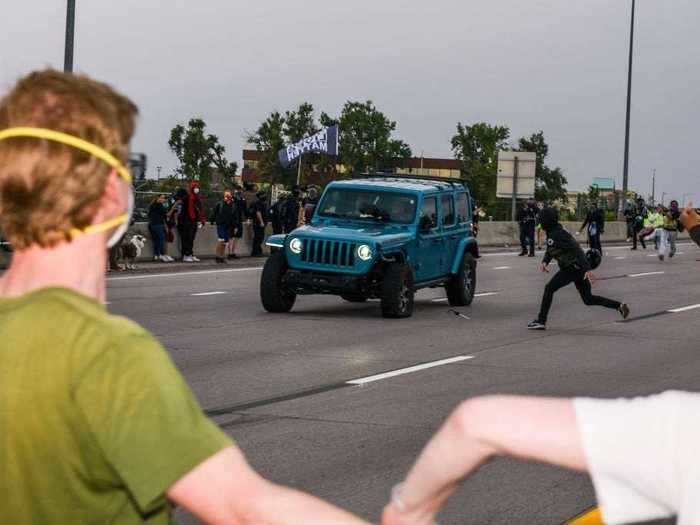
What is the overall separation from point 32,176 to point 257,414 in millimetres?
8369

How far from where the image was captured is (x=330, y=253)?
63.5 ft

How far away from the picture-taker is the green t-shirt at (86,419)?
1984mm

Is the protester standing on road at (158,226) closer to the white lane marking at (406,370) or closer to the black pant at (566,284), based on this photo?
the black pant at (566,284)

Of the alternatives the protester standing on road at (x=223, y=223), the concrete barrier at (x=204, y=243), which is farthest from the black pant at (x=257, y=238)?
the protester standing on road at (x=223, y=223)

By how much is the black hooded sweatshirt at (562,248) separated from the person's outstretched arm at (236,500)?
1712 centimetres

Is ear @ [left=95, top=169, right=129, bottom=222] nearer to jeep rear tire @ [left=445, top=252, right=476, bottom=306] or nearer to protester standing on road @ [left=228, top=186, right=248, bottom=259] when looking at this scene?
jeep rear tire @ [left=445, top=252, right=476, bottom=306]

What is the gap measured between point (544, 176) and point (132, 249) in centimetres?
14790

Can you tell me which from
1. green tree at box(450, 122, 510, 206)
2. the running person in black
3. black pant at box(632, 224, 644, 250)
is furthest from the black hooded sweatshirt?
green tree at box(450, 122, 510, 206)

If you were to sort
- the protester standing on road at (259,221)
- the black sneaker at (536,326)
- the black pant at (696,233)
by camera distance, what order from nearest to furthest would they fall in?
1. the black pant at (696,233)
2. the black sneaker at (536,326)
3. the protester standing on road at (259,221)

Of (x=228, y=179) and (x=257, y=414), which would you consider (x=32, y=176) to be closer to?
(x=257, y=414)

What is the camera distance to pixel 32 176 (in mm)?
2146

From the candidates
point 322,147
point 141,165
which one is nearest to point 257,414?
point 141,165

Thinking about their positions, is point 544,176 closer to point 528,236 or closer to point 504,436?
point 528,236

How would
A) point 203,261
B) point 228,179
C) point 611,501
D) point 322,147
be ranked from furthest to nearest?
point 228,179
point 322,147
point 203,261
point 611,501
